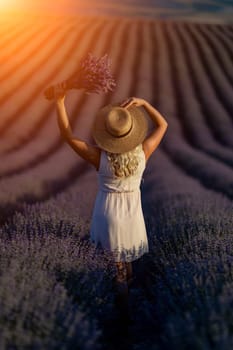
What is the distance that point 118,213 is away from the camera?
3445 mm

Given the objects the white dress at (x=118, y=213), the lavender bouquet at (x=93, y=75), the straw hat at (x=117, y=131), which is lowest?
the white dress at (x=118, y=213)

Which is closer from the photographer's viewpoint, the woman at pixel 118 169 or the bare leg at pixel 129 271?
the woman at pixel 118 169

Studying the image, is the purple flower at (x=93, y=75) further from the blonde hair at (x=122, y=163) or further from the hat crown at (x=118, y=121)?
the blonde hair at (x=122, y=163)

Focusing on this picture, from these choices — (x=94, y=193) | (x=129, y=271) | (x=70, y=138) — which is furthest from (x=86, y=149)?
(x=94, y=193)

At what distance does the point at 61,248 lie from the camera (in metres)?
3.29

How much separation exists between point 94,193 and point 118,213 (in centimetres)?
259

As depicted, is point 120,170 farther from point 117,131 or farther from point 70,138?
point 70,138

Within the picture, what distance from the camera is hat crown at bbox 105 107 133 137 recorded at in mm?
3346

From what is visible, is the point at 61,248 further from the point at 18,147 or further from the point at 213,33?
the point at 213,33

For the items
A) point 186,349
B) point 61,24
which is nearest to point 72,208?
point 186,349

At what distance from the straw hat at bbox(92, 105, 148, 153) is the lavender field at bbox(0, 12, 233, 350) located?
605 millimetres

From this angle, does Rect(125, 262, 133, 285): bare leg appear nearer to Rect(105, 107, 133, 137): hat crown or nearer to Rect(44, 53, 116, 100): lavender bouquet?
Rect(105, 107, 133, 137): hat crown

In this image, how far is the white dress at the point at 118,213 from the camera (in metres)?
3.42

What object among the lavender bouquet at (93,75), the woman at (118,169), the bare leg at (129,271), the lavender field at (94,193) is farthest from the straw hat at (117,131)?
the bare leg at (129,271)
